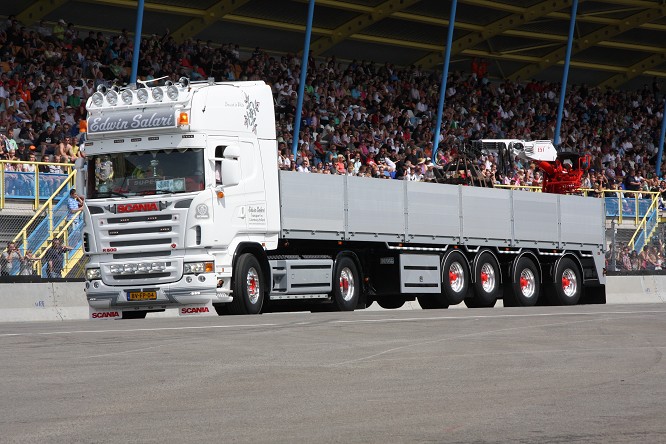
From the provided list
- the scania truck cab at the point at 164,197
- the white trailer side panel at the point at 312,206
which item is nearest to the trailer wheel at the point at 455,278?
the white trailer side panel at the point at 312,206

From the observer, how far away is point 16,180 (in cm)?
2483

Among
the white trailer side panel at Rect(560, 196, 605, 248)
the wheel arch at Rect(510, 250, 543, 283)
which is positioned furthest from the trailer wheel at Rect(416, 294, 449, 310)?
the white trailer side panel at Rect(560, 196, 605, 248)

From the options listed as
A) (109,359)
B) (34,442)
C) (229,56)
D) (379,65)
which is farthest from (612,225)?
(34,442)

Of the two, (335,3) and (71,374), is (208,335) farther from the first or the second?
(335,3)

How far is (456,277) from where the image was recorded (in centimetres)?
2605

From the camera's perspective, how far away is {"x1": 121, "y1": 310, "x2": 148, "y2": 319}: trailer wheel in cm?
2162

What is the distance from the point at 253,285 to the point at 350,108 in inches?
765

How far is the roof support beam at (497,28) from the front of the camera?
151 ft

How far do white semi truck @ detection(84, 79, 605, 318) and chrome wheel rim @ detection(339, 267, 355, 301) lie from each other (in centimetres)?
2

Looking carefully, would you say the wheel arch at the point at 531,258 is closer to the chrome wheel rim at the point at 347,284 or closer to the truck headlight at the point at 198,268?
the chrome wheel rim at the point at 347,284

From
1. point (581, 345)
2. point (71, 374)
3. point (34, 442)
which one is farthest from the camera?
point (581, 345)

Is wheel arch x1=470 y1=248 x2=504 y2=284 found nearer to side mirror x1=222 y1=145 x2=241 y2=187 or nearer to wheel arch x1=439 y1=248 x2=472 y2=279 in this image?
wheel arch x1=439 y1=248 x2=472 y2=279

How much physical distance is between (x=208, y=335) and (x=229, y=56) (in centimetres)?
2515

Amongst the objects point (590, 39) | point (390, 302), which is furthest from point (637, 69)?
point (390, 302)
